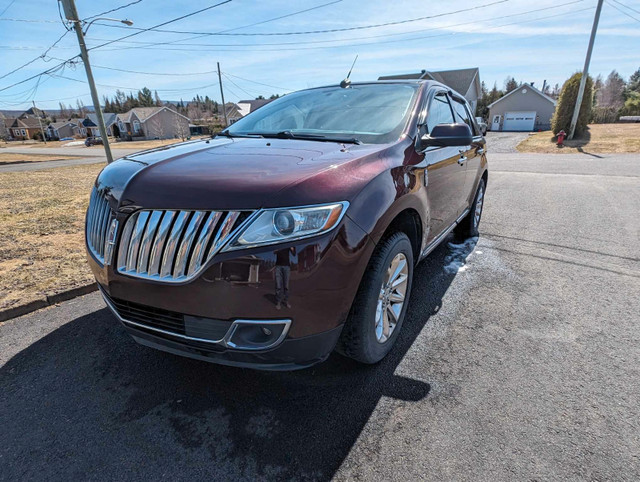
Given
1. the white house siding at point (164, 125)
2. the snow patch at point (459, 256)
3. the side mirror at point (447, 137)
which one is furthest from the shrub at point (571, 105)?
the white house siding at point (164, 125)

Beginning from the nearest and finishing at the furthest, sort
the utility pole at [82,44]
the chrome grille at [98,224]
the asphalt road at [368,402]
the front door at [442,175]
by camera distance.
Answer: the asphalt road at [368,402] < the chrome grille at [98,224] < the front door at [442,175] < the utility pole at [82,44]

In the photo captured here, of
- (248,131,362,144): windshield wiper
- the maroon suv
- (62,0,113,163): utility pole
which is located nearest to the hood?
the maroon suv

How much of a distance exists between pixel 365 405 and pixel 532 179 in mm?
10040

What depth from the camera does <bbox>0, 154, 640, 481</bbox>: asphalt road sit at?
66.4 inches

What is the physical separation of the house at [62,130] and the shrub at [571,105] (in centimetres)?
9598

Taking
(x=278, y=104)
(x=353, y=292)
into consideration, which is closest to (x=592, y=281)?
(x=353, y=292)

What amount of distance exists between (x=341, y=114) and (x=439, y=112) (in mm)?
1035

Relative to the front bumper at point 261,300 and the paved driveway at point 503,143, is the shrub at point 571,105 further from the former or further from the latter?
the front bumper at point 261,300

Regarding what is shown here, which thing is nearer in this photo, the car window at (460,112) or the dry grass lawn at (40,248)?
the dry grass lawn at (40,248)

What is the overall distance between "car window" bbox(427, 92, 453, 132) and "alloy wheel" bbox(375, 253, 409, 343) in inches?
49.1

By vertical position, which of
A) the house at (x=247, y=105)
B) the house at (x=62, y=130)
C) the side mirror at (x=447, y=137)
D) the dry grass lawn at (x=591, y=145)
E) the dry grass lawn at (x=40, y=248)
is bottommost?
the dry grass lawn at (x=591, y=145)

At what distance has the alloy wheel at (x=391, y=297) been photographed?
88.3 inches

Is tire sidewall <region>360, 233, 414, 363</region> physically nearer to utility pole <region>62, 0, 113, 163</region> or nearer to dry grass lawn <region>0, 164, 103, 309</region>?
dry grass lawn <region>0, 164, 103, 309</region>

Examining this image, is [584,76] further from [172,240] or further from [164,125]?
[164,125]
